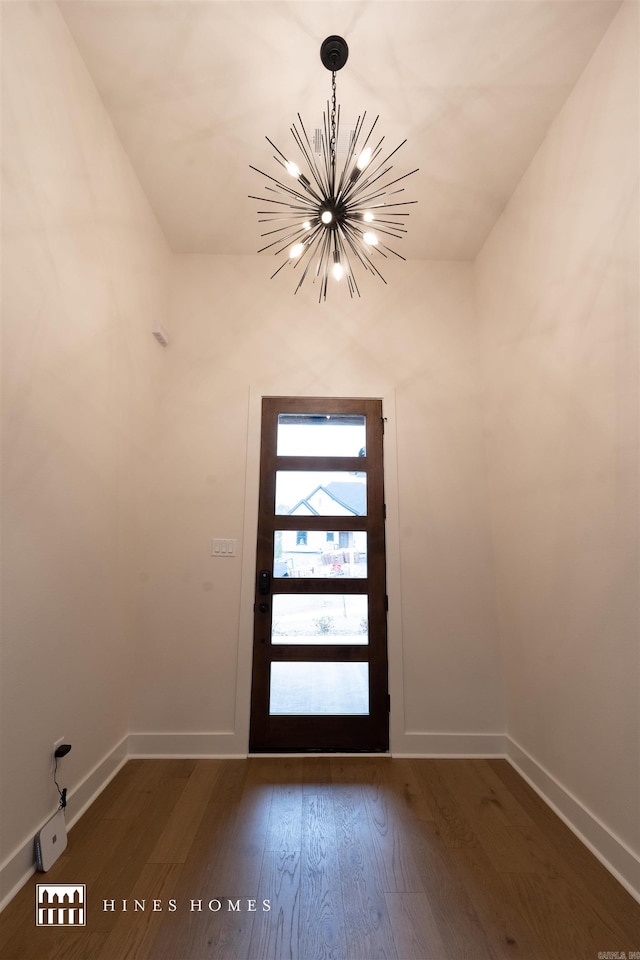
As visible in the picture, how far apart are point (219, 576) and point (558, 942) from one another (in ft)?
7.42

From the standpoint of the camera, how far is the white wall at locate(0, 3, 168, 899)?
5.12 feet

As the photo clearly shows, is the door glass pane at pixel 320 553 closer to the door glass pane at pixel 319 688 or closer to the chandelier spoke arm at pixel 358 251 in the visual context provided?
the door glass pane at pixel 319 688

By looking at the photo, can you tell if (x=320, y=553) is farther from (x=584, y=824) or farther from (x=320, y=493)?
(x=584, y=824)

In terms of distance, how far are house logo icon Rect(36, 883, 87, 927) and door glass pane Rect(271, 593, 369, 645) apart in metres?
1.44

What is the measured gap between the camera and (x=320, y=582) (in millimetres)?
2799

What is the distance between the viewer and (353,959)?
128 cm

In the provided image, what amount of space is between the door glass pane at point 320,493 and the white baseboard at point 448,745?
1.51m

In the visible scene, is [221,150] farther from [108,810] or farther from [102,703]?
[108,810]

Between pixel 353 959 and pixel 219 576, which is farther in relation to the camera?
pixel 219 576

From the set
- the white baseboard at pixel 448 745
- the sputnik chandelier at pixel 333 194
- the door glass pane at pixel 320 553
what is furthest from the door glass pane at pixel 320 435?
the white baseboard at pixel 448 745

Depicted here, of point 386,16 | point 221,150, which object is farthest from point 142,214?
point 386,16

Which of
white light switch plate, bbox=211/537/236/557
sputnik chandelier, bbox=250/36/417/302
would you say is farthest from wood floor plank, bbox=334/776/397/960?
sputnik chandelier, bbox=250/36/417/302

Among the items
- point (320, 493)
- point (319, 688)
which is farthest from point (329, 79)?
point (319, 688)

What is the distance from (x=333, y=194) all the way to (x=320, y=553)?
210cm
